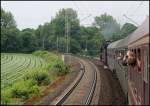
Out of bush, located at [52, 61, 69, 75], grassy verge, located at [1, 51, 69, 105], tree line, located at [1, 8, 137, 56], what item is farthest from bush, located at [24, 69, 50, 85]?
tree line, located at [1, 8, 137, 56]

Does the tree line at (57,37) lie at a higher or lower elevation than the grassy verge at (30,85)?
higher

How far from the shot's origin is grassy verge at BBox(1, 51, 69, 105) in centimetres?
2282

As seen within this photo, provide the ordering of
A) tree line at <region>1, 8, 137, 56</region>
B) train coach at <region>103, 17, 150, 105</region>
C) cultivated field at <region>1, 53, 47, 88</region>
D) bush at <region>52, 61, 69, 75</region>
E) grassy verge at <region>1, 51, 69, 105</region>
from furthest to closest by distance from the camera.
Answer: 1. tree line at <region>1, 8, 137, 56</region>
2. bush at <region>52, 61, 69, 75</region>
3. cultivated field at <region>1, 53, 47, 88</region>
4. grassy verge at <region>1, 51, 69, 105</region>
5. train coach at <region>103, 17, 150, 105</region>

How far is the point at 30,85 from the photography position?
2705 cm

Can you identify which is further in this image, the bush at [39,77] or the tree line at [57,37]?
the tree line at [57,37]

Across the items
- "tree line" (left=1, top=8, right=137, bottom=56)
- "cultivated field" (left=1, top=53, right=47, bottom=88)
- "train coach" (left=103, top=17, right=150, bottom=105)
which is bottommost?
"cultivated field" (left=1, top=53, right=47, bottom=88)

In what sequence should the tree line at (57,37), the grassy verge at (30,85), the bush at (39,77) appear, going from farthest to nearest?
the tree line at (57,37), the bush at (39,77), the grassy verge at (30,85)

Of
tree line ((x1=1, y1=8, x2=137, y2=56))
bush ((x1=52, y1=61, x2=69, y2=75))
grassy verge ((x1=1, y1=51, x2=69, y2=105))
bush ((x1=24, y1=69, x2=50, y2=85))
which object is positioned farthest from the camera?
tree line ((x1=1, y1=8, x2=137, y2=56))

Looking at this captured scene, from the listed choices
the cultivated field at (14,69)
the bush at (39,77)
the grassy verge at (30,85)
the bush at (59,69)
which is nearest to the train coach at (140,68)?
the grassy verge at (30,85)

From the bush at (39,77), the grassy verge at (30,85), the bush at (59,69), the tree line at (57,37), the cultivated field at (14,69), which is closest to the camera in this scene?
the grassy verge at (30,85)

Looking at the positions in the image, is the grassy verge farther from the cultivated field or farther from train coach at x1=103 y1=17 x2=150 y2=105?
train coach at x1=103 y1=17 x2=150 y2=105

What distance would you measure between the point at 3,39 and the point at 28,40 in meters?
18.0

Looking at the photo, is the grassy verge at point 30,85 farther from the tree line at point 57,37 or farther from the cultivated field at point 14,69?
the tree line at point 57,37

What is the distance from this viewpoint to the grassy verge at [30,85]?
74.9 feet
